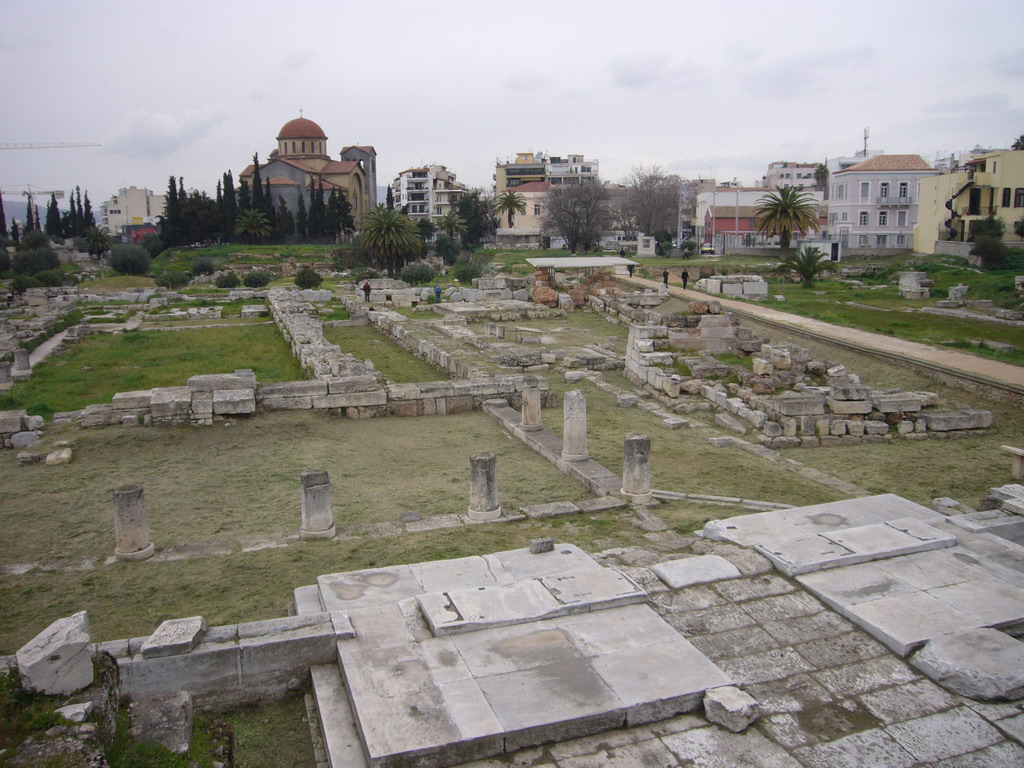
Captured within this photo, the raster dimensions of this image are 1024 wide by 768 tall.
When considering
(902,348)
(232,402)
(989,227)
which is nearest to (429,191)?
(989,227)

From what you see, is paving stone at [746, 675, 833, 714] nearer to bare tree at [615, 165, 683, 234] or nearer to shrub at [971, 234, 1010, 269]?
shrub at [971, 234, 1010, 269]

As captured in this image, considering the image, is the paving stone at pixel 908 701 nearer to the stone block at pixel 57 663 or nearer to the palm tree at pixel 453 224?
the stone block at pixel 57 663

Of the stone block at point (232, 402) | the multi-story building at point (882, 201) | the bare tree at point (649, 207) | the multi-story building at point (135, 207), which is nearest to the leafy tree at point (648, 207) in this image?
the bare tree at point (649, 207)

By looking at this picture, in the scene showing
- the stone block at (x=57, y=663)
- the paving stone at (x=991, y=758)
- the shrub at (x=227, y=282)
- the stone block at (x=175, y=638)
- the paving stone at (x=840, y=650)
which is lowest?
the paving stone at (x=991, y=758)

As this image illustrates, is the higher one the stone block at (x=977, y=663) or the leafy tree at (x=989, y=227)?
the leafy tree at (x=989, y=227)

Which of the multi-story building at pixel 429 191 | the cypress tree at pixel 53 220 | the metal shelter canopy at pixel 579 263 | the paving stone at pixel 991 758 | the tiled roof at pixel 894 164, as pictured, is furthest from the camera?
the multi-story building at pixel 429 191

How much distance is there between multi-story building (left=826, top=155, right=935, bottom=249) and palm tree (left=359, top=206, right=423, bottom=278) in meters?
29.6

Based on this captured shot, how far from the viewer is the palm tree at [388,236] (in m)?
52.6

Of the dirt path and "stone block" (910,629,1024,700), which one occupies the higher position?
the dirt path

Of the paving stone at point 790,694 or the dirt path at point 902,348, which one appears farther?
the dirt path at point 902,348

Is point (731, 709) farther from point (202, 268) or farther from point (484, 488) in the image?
point (202, 268)

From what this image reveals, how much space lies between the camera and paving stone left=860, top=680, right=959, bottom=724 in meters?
5.52

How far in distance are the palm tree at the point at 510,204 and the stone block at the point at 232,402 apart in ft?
206

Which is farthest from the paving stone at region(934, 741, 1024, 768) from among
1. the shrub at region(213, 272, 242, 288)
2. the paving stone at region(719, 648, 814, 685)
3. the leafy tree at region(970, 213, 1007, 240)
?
the shrub at region(213, 272, 242, 288)
